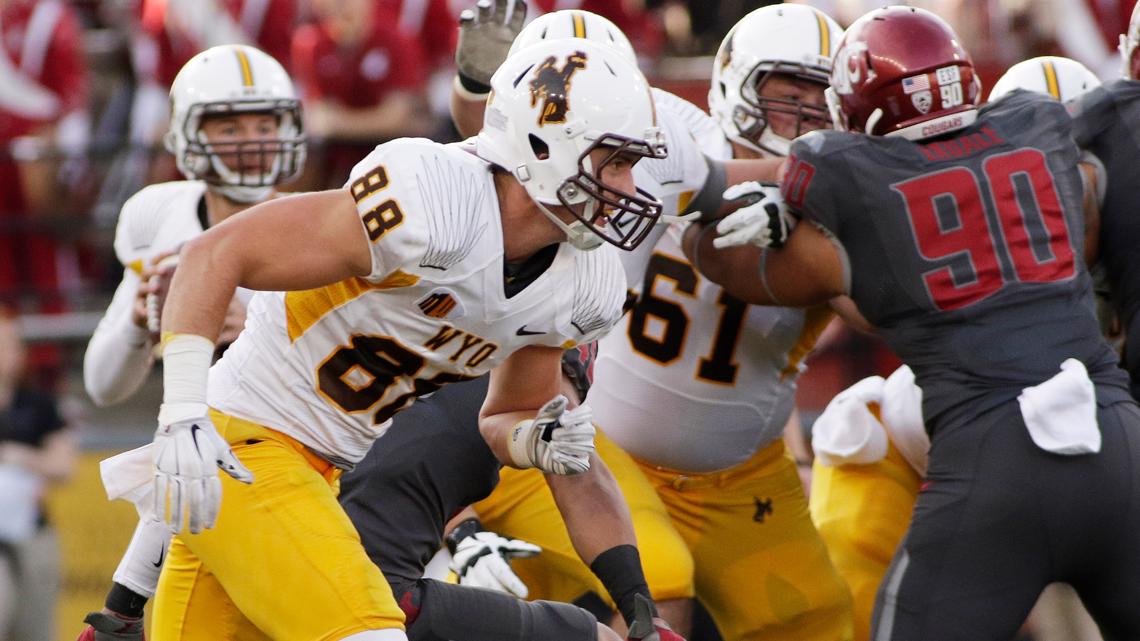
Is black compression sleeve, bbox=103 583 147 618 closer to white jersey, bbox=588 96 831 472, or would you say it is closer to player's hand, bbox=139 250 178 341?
player's hand, bbox=139 250 178 341

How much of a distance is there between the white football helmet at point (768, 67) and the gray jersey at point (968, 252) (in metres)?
0.90

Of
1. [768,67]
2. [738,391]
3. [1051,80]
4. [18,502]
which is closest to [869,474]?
[738,391]

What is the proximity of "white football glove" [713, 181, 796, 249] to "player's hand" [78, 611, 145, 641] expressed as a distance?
5.76ft

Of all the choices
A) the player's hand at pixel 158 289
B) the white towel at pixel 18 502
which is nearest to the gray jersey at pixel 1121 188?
the player's hand at pixel 158 289

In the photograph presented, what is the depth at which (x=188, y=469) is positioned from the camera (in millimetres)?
3146

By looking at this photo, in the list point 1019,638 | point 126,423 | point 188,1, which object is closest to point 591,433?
point 1019,638

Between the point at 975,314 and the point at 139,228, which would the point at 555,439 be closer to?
the point at 975,314

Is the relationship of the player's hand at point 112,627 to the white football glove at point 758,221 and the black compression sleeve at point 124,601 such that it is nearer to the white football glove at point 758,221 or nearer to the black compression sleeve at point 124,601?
the black compression sleeve at point 124,601

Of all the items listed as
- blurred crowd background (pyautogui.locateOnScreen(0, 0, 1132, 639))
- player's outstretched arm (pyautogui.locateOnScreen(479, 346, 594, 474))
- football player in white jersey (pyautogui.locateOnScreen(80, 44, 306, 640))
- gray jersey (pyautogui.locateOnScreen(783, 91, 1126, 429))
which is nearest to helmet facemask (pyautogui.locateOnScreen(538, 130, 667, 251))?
player's outstretched arm (pyautogui.locateOnScreen(479, 346, 594, 474))

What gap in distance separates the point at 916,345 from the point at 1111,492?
54 centimetres

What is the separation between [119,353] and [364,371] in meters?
1.79

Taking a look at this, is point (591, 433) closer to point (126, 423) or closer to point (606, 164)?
point (606, 164)

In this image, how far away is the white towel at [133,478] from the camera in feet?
11.3

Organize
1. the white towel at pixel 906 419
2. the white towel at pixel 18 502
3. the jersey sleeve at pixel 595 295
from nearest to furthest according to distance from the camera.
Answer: the jersey sleeve at pixel 595 295 → the white towel at pixel 906 419 → the white towel at pixel 18 502
